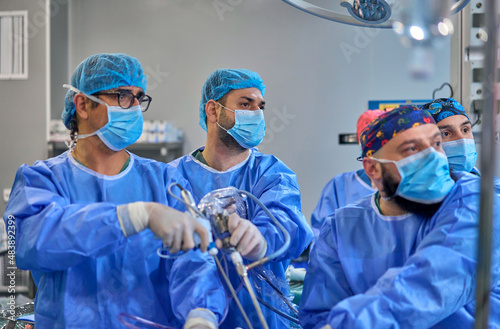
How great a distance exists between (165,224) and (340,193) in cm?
190

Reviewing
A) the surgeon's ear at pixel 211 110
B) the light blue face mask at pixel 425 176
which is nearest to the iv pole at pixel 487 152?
the light blue face mask at pixel 425 176

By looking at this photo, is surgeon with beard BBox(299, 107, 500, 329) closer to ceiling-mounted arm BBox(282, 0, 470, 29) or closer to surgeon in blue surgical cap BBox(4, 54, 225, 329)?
surgeon in blue surgical cap BBox(4, 54, 225, 329)

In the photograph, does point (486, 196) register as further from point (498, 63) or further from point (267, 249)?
point (267, 249)

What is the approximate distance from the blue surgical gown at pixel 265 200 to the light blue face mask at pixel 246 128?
0.06 m

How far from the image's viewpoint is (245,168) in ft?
5.70

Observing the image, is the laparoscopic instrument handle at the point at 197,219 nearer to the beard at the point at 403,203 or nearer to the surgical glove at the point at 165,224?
the surgical glove at the point at 165,224

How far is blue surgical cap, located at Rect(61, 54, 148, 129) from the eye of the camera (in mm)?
1353

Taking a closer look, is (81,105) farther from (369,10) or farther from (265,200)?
(369,10)

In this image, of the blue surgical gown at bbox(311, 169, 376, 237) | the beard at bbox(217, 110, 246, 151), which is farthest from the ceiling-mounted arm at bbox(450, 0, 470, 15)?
the blue surgical gown at bbox(311, 169, 376, 237)

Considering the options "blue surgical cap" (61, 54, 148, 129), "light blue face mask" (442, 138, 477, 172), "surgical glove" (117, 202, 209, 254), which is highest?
"blue surgical cap" (61, 54, 148, 129)

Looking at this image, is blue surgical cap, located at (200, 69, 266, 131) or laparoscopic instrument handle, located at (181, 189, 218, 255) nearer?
laparoscopic instrument handle, located at (181, 189, 218, 255)

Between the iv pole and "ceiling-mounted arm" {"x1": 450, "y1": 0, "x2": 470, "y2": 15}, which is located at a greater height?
"ceiling-mounted arm" {"x1": 450, "y1": 0, "x2": 470, "y2": 15}

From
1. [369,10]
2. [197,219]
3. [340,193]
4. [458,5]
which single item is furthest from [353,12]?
[340,193]

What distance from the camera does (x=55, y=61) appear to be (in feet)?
12.6
